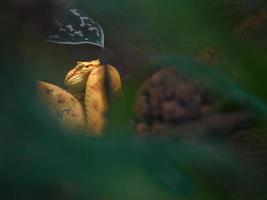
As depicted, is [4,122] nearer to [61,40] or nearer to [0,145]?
[0,145]

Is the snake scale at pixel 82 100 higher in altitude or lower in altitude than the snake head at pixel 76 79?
higher

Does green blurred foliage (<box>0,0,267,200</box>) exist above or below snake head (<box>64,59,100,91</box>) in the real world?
above

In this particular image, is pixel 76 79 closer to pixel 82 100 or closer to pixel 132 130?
pixel 82 100

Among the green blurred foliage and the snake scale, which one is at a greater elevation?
the green blurred foliage

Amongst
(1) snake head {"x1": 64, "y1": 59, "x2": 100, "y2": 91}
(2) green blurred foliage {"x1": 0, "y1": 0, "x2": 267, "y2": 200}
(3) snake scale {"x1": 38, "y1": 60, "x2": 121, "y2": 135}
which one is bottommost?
(1) snake head {"x1": 64, "y1": 59, "x2": 100, "y2": 91}

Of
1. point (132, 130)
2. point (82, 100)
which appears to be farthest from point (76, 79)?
point (132, 130)

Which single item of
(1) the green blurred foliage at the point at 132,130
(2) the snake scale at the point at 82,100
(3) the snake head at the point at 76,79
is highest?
(1) the green blurred foliage at the point at 132,130

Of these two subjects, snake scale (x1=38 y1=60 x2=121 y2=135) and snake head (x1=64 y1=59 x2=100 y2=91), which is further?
snake head (x1=64 y1=59 x2=100 y2=91)

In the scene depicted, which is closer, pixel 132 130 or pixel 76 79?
pixel 132 130

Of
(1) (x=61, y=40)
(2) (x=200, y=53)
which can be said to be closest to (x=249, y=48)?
(2) (x=200, y=53)

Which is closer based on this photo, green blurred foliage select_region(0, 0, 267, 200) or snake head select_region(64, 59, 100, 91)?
green blurred foliage select_region(0, 0, 267, 200)

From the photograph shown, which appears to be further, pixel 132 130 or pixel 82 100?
pixel 82 100
